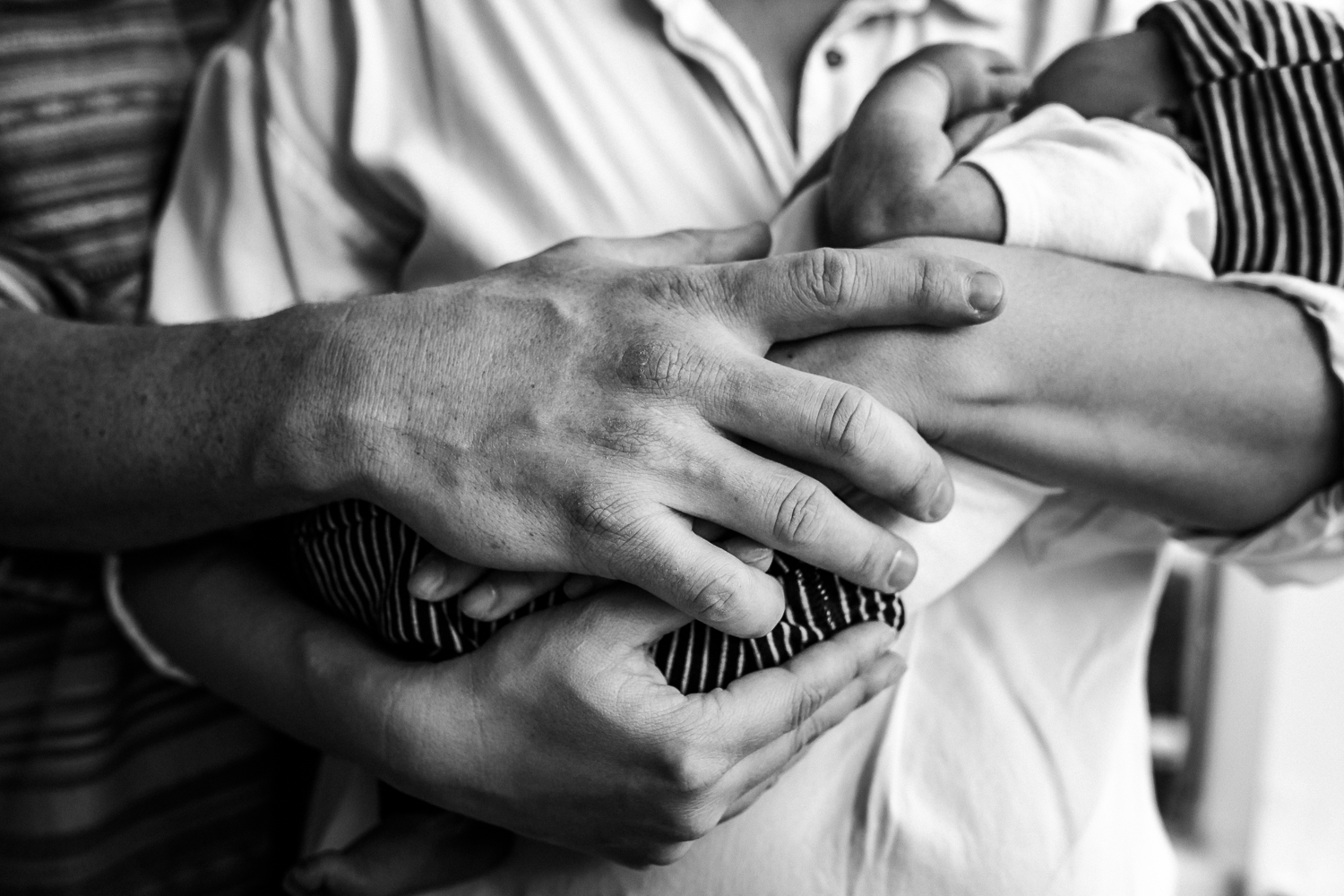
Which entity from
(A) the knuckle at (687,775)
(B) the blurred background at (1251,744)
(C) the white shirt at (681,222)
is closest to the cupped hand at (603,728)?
(A) the knuckle at (687,775)

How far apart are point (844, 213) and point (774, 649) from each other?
0.38 m

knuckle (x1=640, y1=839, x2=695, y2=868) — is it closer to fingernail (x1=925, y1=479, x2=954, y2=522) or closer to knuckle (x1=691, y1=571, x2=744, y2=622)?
knuckle (x1=691, y1=571, x2=744, y2=622)

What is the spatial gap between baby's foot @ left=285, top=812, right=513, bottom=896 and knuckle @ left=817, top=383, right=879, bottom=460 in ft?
1.67

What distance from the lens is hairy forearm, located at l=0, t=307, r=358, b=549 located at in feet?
2.85

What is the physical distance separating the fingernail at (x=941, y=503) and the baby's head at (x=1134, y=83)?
1.33ft

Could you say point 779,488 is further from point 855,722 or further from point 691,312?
point 855,722

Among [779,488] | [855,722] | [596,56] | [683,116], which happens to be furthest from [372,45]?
[855,722]

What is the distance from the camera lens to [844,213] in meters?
0.93

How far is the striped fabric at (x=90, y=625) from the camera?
1146mm

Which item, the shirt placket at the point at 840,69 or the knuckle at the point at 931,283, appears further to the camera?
the shirt placket at the point at 840,69

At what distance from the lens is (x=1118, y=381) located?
869mm

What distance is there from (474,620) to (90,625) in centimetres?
57

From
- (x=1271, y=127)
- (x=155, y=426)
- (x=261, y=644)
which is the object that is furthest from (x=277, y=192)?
(x=1271, y=127)

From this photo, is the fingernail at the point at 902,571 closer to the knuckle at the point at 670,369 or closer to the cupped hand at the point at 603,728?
the cupped hand at the point at 603,728
